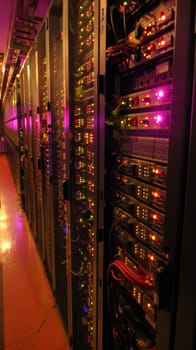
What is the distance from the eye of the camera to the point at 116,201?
1114 mm

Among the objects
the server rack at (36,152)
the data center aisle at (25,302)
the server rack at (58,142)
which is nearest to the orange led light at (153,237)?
the server rack at (58,142)

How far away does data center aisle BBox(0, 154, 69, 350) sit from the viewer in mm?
1915

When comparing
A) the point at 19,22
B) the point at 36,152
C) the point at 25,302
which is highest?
the point at 19,22

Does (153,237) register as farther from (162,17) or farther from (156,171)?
(162,17)

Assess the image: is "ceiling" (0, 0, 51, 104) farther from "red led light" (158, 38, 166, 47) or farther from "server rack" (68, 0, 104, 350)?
"red led light" (158, 38, 166, 47)

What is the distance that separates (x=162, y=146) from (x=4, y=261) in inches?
120

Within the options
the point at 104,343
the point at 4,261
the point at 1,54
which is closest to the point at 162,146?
the point at 104,343

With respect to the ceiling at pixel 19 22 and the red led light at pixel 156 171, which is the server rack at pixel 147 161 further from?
the ceiling at pixel 19 22

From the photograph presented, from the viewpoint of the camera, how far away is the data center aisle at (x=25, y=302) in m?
1.92

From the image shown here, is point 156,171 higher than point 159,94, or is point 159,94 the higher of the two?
point 159,94

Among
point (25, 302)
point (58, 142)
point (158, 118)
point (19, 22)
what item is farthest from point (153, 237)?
point (19, 22)

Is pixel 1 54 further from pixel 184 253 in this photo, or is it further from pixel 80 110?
pixel 184 253

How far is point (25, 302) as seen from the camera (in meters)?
2.35

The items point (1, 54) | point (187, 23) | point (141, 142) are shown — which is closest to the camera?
point (187, 23)
